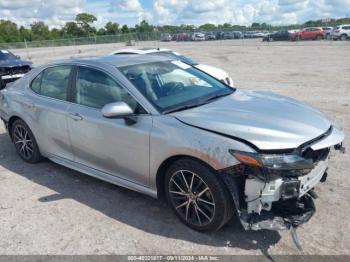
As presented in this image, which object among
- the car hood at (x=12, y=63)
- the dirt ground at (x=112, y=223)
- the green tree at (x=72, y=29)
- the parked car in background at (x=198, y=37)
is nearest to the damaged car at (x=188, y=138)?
the dirt ground at (x=112, y=223)

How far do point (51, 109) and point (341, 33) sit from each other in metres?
39.5

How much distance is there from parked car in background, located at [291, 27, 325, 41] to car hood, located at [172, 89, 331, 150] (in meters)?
42.0

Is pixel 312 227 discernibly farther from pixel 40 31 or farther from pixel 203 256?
pixel 40 31

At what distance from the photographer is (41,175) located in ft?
15.7

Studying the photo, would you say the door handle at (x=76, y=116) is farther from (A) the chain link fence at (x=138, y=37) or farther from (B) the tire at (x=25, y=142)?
(A) the chain link fence at (x=138, y=37)

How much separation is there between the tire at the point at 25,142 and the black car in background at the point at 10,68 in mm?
6975

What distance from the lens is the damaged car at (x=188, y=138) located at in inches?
112

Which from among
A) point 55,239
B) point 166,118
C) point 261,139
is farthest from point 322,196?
point 55,239

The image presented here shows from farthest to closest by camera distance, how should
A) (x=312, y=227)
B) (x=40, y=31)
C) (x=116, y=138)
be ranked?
(x=40, y=31)
(x=116, y=138)
(x=312, y=227)

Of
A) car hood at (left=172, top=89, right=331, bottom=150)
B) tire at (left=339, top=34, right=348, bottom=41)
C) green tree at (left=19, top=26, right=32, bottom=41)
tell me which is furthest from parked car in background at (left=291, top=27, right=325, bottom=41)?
green tree at (left=19, top=26, right=32, bottom=41)

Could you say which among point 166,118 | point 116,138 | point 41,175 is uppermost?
point 166,118

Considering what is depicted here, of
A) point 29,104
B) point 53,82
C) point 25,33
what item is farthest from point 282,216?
point 25,33

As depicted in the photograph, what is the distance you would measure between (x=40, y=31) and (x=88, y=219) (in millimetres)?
91047

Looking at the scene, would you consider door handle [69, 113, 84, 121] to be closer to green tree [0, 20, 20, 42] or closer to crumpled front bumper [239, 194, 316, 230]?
crumpled front bumper [239, 194, 316, 230]
